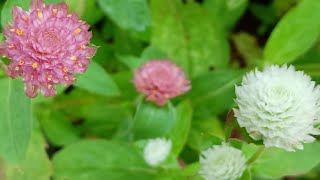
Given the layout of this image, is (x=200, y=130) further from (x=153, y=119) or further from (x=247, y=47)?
(x=247, y=47)

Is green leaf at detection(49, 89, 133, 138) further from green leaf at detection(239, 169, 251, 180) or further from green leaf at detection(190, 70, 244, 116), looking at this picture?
green leaf at detection(239, 169, 251, 180)

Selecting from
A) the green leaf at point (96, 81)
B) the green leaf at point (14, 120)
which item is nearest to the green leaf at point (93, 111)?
the green leaf at point (96, 81)

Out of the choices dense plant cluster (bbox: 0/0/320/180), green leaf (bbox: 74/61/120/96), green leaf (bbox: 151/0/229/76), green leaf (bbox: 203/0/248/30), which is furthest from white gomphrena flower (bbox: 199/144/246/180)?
green leaf (bbox: 203/0/248/30)

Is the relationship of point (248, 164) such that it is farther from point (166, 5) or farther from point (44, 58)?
point (166, 5)

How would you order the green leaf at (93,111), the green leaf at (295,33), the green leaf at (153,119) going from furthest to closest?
1. the green leaf at (93,111)
2. the green leaf at (295,33)
3. the green leaf at (153,119)

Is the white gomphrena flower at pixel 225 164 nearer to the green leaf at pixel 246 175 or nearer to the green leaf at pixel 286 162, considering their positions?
the green leaf at pixel 246 175

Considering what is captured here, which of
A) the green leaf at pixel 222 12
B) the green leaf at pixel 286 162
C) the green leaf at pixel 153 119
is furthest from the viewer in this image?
the green leaf at pixel 222 12
